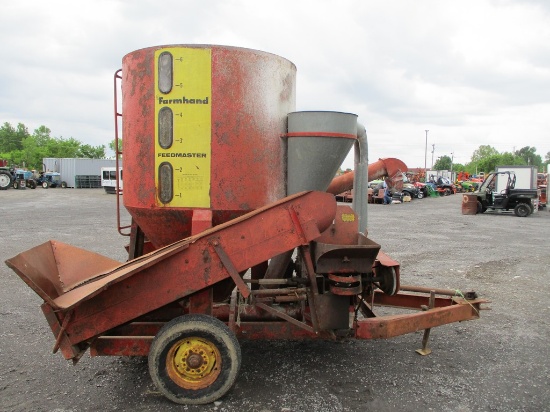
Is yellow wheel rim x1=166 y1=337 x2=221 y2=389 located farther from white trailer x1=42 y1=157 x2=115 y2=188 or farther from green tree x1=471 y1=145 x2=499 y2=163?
green tree x1=471 y1=145 x2=499 y2=163

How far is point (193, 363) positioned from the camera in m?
3.60

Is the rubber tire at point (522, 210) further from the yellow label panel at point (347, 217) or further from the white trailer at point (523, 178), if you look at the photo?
the yellow label panel at point (347, 217)

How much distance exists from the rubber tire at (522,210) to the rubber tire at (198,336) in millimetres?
20444

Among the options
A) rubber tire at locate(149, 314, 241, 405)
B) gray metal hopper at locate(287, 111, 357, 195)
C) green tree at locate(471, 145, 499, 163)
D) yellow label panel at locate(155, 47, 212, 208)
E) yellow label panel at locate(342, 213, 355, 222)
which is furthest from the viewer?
green tree at locate(471, 145, 499, 163)

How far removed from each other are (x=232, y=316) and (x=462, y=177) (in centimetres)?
5425

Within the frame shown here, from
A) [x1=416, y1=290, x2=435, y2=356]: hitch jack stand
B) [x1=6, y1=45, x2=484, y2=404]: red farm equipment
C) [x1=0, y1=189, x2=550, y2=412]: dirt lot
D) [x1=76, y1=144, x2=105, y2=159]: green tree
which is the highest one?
[x1=76, y1=144, x2=105, y2=159]: green tree

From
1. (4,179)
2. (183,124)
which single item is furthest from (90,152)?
(183,124)

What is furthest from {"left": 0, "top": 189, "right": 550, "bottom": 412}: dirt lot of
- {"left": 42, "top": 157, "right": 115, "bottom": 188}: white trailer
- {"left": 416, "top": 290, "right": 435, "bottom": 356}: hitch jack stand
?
{"left": 42, "top": 157, "right": 115, "bottom": 188}: white trailer

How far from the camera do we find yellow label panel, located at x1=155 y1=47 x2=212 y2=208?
3.99 m

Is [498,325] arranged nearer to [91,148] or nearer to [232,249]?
[232,249]

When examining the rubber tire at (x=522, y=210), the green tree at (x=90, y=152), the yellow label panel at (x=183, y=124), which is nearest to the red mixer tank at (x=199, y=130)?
the yellow label panel at (x=183, y=124)

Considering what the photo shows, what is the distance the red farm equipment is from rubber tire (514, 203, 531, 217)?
18389 mm

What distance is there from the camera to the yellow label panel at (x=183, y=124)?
157 inches

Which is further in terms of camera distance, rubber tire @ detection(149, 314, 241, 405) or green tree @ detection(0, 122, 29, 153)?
green tree @ detection(0, 122, 29, 153)
